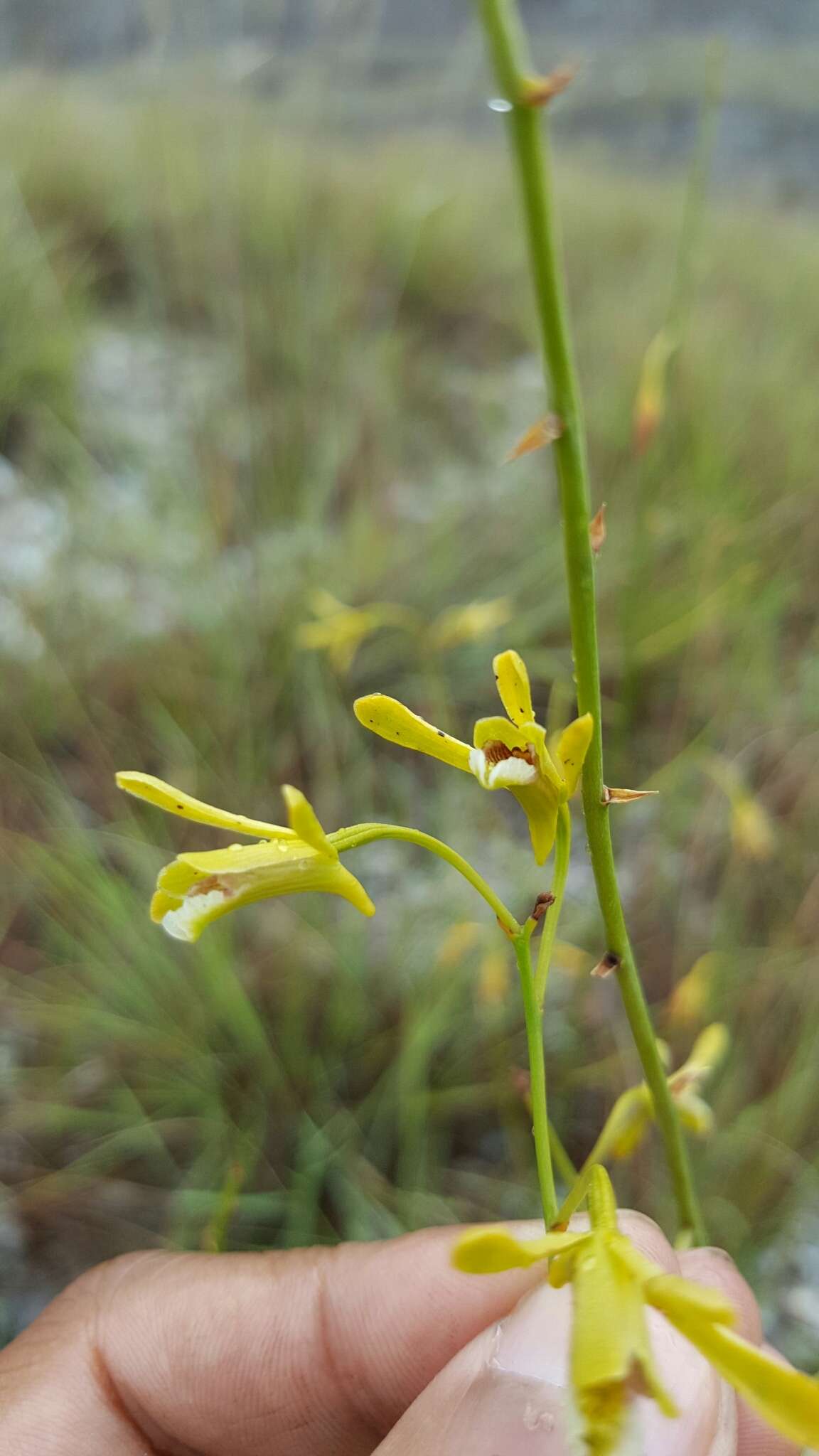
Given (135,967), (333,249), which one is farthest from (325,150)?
(135,967)

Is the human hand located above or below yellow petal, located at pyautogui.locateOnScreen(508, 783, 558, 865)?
below

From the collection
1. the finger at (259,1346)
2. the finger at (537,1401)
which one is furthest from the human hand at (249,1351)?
the finger at (537,1401)

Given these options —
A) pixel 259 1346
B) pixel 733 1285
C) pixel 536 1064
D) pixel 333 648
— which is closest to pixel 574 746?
pixel 536 1064

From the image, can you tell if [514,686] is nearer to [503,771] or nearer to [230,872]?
[503,771]

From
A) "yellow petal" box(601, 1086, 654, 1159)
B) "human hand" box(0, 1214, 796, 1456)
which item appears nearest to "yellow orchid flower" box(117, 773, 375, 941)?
"yellow petal" box(601, 1086, 654, 1159)

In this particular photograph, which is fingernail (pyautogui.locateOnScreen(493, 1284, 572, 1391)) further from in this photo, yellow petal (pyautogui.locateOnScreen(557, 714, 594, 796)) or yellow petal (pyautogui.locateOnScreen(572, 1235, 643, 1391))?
yellow petal (pyautogui.locateOnScreen(557, 714, 594, 796))

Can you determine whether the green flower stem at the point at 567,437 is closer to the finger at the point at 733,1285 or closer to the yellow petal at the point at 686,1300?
the yellow petal at the point at 686,1300

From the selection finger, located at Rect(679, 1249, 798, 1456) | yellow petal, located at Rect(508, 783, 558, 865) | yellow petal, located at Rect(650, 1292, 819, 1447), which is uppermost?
yellow petal, located at Rect(508, 783, 558, 865)
